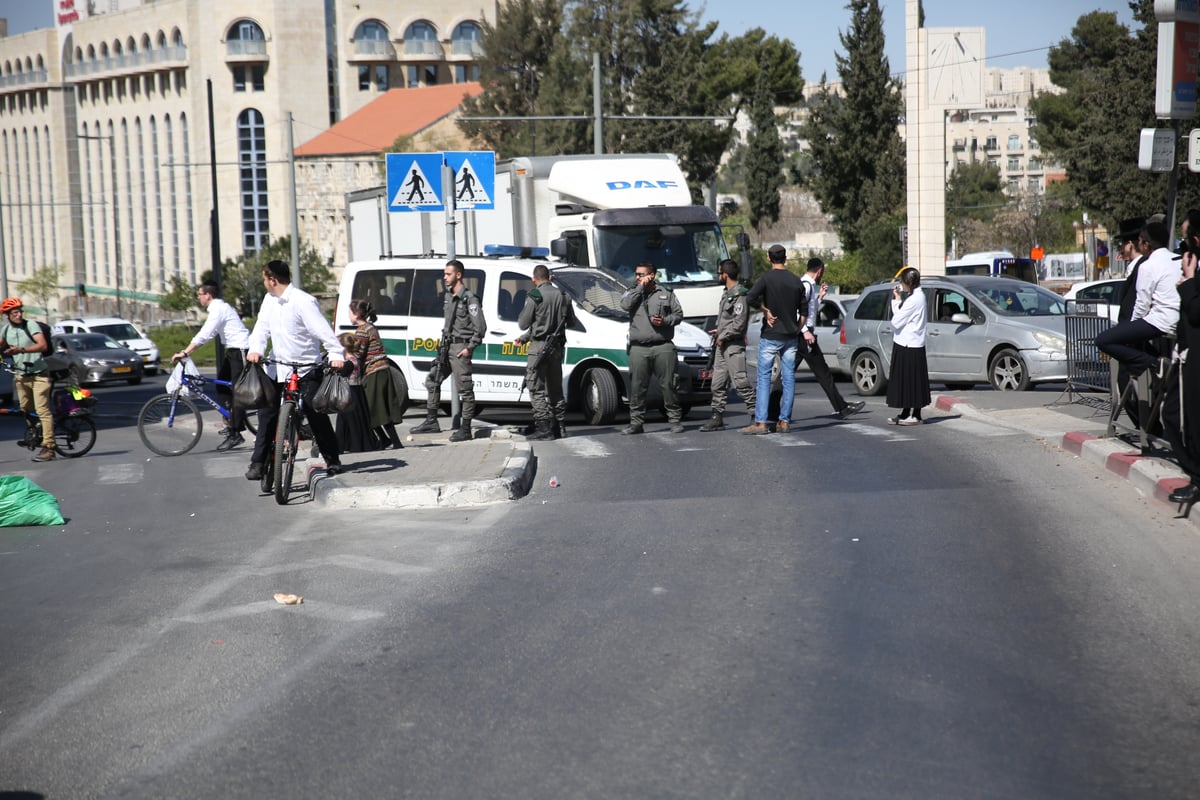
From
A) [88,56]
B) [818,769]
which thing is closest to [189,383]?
[818,769]

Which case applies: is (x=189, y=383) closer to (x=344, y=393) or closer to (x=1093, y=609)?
(x=344, y=393)

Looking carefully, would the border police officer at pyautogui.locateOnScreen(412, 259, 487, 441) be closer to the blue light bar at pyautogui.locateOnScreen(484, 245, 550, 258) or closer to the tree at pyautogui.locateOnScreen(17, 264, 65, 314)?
the blue light bar at pyautogui.locateOnScreen(484, 245, 550, 258)

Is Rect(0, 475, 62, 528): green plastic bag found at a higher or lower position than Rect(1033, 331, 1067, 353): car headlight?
lower

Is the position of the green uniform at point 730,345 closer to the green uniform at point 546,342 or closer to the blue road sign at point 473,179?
the green uniform at point 546,342

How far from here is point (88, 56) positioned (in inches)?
4806

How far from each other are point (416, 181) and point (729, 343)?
367 cm

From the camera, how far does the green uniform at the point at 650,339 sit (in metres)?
14.5

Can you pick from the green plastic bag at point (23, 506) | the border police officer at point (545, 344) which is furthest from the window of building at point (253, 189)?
the green plastic bag at point (23, 506)

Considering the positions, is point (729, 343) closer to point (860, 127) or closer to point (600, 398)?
point (600, 398)

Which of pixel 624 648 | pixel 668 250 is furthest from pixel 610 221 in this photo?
pixel 624 648

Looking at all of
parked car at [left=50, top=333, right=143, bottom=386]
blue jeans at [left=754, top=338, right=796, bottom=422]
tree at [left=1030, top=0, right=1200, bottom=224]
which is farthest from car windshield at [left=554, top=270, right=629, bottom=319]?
tree at [left=1030, top=0, right=1200, bottom=224]

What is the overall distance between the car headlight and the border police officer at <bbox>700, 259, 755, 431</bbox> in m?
5.29

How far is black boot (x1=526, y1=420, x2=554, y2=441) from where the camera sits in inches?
588

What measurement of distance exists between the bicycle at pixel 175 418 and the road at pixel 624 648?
5.20 meters
